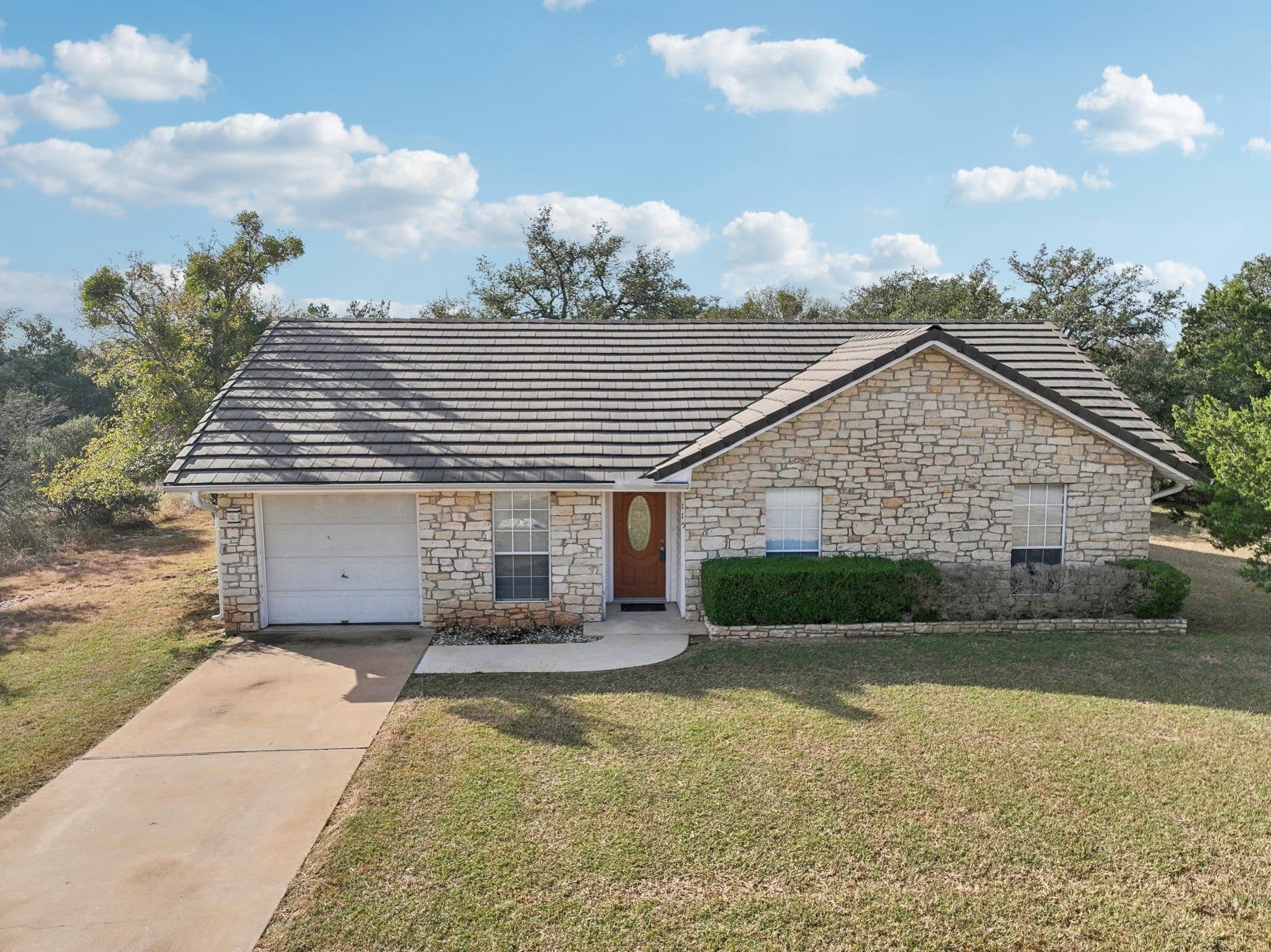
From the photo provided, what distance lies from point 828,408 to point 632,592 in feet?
15.0

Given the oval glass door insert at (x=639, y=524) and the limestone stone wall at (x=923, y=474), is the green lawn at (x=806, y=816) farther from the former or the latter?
the oval glass door insert at (x=639, y=524)

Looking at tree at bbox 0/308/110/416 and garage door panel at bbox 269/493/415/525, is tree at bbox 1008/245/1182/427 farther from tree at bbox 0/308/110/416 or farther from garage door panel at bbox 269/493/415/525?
tree at bbox 0/308/110/416

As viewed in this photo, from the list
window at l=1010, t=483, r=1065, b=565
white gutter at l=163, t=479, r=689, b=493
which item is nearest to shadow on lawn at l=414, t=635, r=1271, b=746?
window at l=1010, t=483, r=1065, b=565

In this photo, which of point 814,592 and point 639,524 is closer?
point 814,592

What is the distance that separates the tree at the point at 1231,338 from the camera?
74.9ft

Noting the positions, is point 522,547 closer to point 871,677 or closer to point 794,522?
point 794,522

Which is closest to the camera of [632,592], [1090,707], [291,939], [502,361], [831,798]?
[291,939]

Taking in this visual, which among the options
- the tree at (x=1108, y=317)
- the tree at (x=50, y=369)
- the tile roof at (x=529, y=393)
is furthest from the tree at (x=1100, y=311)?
the tree at (x=50, y=369)

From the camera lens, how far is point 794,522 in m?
12.6

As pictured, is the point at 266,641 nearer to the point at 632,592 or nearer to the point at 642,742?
the point at 632,592

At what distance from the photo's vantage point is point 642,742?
8148mm

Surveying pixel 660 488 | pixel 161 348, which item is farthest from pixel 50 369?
pixel 660 488

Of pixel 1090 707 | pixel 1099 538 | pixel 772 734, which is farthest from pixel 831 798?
pixel 1099 538

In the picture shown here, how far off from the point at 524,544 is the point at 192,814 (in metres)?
6.25
